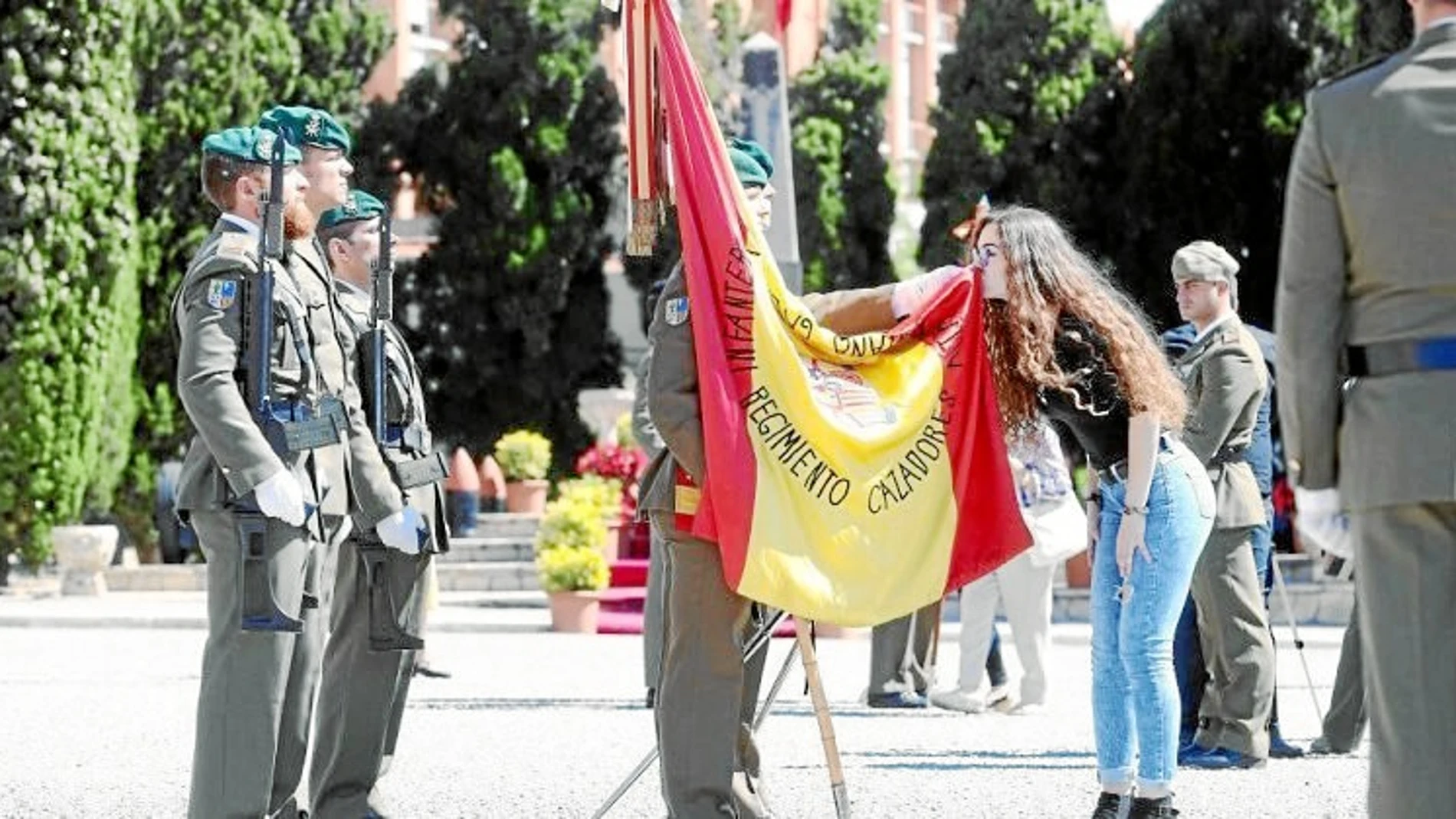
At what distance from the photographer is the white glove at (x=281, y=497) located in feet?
22.8

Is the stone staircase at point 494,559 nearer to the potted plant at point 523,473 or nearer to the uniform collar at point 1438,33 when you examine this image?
the potted plant at point 523,473

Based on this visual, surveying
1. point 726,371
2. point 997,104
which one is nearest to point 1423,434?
point 726,371

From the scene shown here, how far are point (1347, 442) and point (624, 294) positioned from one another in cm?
4702

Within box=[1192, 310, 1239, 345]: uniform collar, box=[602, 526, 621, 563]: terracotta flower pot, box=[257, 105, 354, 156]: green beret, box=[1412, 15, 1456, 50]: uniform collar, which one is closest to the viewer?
box=[1412, 15, 1456, 50]: uniform collar

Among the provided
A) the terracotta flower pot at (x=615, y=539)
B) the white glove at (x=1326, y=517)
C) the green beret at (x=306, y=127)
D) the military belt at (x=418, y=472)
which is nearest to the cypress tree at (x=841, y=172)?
the terracotta flower pot at (x=615, y=539)

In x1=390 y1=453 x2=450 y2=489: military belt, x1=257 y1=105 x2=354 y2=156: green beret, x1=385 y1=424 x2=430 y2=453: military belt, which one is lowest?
x1=390 y1=453 x2=450 y2=489: military belt

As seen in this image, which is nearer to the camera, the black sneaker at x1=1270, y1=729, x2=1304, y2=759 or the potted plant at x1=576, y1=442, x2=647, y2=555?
the black sneaker at x1=1270, y1=729, x2=1304, y2=759

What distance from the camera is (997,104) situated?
41.5 metres

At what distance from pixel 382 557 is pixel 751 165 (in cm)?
154

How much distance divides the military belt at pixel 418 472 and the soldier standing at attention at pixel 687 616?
1.00m

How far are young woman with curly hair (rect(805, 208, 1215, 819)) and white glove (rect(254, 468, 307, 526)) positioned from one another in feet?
5.43

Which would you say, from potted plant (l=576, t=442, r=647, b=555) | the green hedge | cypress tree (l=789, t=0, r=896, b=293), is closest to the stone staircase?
potted plant (l=576, t=442, r=647, b=555)

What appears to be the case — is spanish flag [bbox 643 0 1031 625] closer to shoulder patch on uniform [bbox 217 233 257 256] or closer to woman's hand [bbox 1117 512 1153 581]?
woman's hand [bbox 1117 512 1153 581]

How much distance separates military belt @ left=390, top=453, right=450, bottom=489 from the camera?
336 inches
